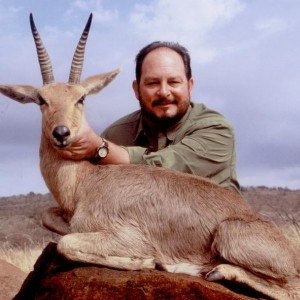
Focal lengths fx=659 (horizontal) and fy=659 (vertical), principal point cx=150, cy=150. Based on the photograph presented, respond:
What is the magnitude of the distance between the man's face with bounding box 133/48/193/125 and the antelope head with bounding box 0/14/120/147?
959mm

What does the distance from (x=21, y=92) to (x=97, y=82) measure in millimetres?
997

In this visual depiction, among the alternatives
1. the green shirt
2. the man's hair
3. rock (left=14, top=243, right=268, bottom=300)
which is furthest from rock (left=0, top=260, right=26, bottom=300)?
the man's hair

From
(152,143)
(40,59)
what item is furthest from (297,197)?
(40,59)

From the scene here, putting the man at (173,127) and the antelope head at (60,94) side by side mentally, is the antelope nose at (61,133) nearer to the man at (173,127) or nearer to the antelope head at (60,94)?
the antelope head at (60,94)

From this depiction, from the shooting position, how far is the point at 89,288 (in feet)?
23.3

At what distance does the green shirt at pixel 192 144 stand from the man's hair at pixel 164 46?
0.61 m

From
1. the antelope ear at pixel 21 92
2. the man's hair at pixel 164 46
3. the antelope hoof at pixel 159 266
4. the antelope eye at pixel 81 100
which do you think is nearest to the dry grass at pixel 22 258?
the man's hair at pixel 164 46

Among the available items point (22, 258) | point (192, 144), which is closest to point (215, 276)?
point (192, 144)

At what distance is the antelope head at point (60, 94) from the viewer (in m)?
7.51

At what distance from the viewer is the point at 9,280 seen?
1155 cm

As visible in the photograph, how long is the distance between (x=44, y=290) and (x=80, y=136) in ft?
5.99

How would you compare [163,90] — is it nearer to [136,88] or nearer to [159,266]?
[136,88]

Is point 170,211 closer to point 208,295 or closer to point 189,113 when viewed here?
point 208,295

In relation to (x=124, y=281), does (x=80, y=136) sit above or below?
above
